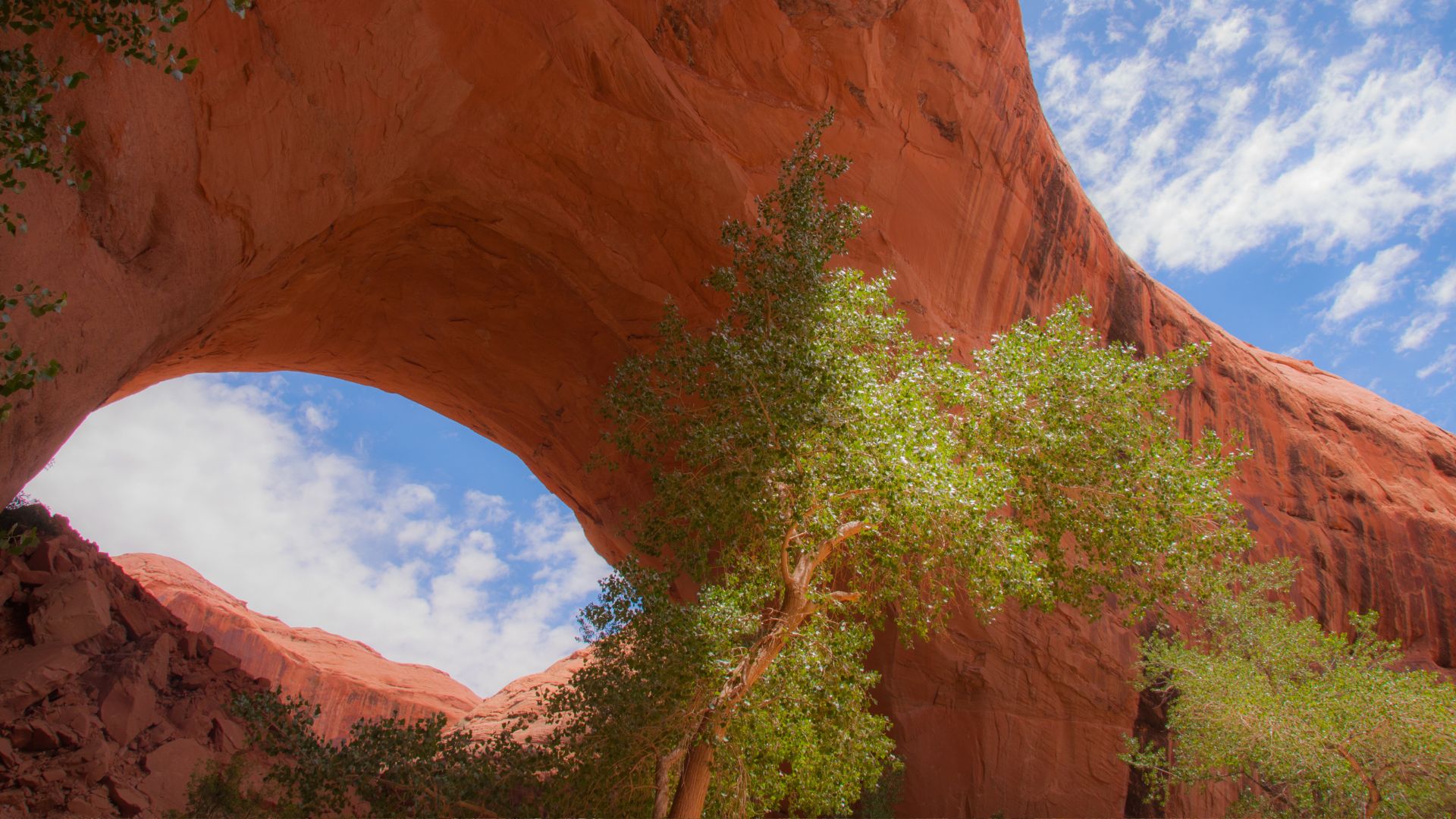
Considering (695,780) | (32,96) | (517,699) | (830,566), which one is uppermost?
(830,566)

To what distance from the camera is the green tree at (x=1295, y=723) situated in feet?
42.1

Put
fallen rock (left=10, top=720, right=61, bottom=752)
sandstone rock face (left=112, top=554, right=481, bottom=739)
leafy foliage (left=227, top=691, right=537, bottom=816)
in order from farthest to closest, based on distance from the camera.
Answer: sandstone rock face (left=112, top=554, right=481, bottom=739) → leafy foliage (left=227, top=691, right=537, bottom=816) → fallen rock (left=10, top=720, right=61, bottom=752)

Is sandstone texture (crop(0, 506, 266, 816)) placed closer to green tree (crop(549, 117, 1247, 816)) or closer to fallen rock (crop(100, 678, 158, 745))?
fallen rock (crop(100, 678, 158, 745))

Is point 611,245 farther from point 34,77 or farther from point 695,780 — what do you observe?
point 34,77

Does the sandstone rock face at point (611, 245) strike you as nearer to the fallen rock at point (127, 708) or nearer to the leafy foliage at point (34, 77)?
the leafy foliage at point (34, 77)

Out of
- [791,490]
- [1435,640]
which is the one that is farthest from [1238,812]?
[791,490]

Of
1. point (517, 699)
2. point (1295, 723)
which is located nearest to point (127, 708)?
point (1295, 723)

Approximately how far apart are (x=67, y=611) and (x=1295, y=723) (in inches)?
709

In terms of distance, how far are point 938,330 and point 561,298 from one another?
719 centimetres

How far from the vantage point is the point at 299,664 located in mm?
38656

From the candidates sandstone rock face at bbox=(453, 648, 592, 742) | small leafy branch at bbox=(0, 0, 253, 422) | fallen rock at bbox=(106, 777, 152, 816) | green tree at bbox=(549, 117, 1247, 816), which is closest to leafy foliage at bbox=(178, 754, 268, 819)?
fallen rock at bbox=(106, 777, 152, 816)

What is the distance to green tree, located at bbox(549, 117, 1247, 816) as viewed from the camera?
377 inches

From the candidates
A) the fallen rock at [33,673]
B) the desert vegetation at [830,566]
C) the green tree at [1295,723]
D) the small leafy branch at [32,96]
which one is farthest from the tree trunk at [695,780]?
the green tree at [1295,723]

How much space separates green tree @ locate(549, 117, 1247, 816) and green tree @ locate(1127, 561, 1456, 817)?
2.51 meters
